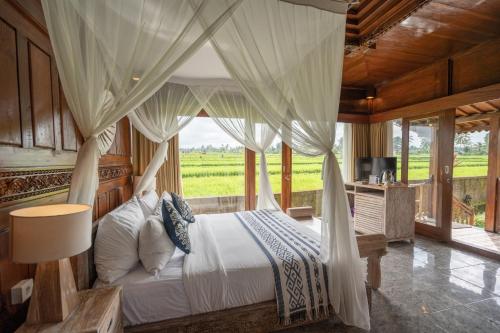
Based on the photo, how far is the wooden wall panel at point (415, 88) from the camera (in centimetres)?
363

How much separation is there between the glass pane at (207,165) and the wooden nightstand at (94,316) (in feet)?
8.84

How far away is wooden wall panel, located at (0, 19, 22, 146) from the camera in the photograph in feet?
3.45

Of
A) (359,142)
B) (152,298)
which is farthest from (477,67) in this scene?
(152,298)

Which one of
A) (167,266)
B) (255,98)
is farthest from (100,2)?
(167,266)

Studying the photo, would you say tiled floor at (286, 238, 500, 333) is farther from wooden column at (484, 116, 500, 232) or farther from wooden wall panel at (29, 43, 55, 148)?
wooden wall panel at (29, 43, 55, 148)

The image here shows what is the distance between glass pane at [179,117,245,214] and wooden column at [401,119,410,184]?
120 inches

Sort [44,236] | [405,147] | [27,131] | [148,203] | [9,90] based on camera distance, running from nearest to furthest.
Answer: [44,236]
[9,90]
[27,131]
[148,203]
[405,147]

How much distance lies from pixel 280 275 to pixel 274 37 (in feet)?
5.53

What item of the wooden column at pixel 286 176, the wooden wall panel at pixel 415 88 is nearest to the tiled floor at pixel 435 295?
the wooden column at pixel 286 176

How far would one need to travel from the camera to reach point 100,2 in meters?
1.31

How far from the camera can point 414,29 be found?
276 cm

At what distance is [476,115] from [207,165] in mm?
4605

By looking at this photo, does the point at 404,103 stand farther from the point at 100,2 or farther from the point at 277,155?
the point at 100,2

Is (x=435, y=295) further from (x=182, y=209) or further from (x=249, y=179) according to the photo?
(x=249, y=179)
